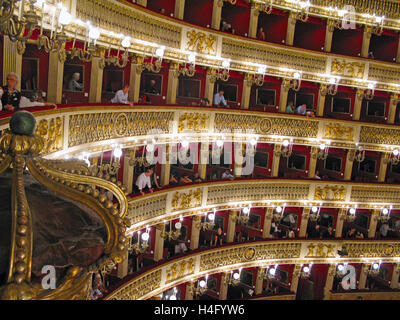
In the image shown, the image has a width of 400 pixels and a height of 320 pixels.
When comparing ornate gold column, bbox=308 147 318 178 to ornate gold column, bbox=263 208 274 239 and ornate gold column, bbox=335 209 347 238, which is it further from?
ornate gold column, bbox=263 208 274 239

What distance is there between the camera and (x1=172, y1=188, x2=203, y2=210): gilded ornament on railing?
61.8ft

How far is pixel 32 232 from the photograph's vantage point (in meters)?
3.24

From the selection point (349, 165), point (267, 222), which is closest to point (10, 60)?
point (267, 222)

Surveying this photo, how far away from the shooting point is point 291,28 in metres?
22.7

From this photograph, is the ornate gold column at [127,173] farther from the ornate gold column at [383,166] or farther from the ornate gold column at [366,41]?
the ornate gold column at [383,166]

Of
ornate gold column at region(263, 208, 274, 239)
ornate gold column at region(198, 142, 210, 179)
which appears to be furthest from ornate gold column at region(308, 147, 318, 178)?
ornate gold column at region(198, 142, 210, 179)

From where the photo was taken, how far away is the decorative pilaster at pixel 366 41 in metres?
24.0

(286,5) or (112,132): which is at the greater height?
(286,5)

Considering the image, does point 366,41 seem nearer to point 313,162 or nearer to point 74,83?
point 313,162

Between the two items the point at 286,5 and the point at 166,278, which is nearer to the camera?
the point at 166,278

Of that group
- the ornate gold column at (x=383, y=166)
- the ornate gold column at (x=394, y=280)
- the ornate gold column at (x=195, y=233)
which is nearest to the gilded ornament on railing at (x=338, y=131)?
the ornate gold column at (x=383, y=166)
